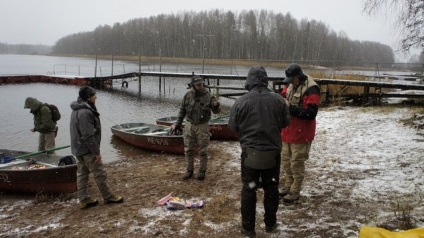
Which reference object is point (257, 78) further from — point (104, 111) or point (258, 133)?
point (104, 111)

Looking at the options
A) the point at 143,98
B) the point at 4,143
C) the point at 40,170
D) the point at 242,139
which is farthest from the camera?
the point at 143,98

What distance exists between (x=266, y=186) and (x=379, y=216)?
5.69ft

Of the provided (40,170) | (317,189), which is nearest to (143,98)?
(40,170)

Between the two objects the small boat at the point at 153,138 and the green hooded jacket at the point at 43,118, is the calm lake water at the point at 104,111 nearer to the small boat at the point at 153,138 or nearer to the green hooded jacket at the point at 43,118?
the small boat at the point at 153,138

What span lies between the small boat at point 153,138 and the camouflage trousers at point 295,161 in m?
4.58

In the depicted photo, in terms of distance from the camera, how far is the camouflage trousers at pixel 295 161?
482 cm

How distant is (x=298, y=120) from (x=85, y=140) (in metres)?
3.09

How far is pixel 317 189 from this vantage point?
18.8ft

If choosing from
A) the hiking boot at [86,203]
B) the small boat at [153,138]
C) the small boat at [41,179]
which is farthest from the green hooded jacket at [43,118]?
the hiking boot at [86,203]

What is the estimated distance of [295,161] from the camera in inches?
192

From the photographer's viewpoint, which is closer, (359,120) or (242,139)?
(242,139)

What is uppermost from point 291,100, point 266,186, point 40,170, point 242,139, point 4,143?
point 291,100

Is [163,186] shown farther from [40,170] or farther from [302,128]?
[302,128]

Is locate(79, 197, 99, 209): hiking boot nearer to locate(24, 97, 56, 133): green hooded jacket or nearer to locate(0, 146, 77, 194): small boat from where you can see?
locate(0, 146, 77, 194): small boat
